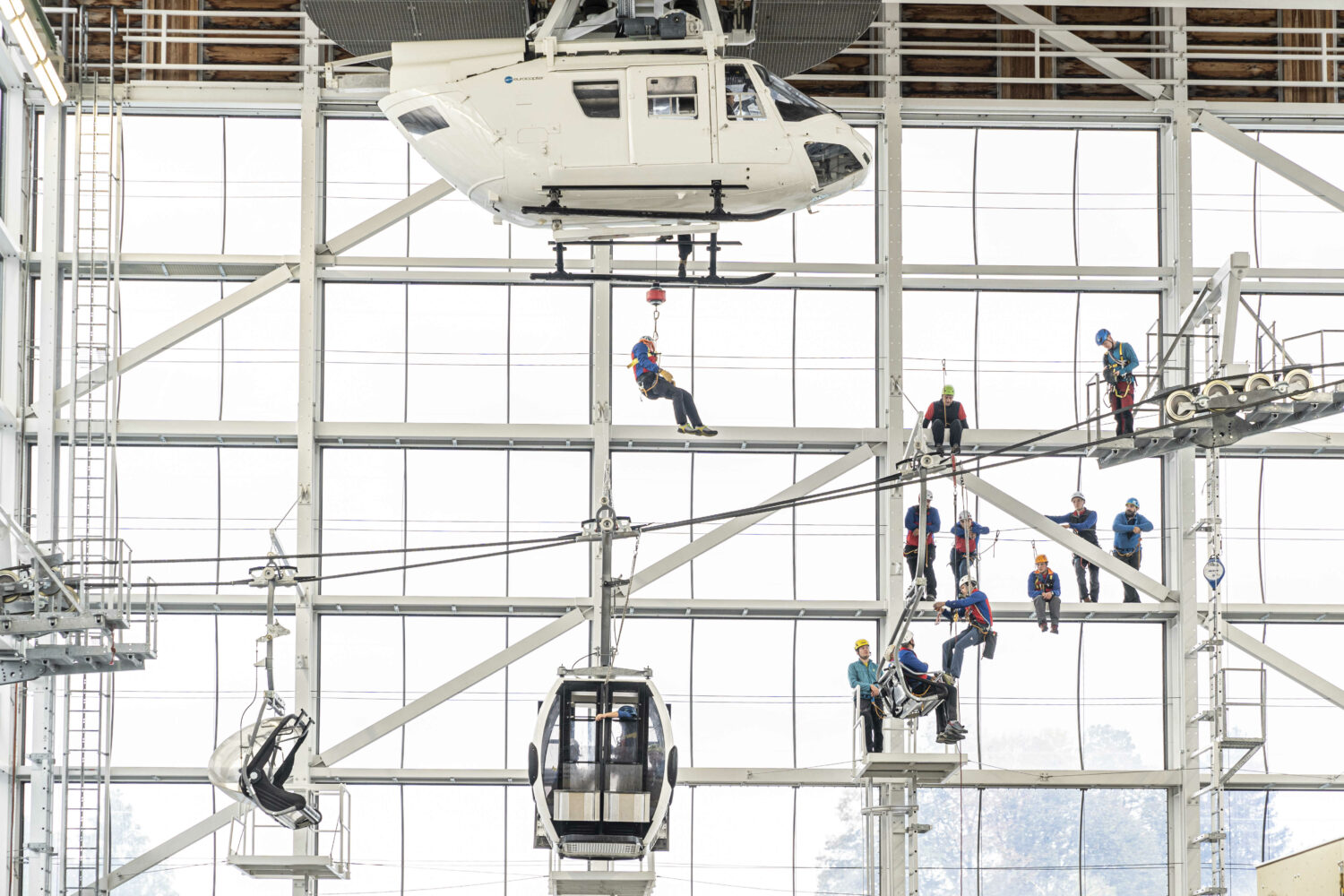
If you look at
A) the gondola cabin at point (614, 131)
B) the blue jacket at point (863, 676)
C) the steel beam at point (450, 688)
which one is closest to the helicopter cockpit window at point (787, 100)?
the gondola cabin at point (614, 131)

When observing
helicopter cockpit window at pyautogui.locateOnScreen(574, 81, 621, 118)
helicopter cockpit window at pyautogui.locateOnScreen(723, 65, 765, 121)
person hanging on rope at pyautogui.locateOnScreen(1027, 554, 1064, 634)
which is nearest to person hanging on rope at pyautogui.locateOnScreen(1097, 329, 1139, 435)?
person hanging on rope at pyautogui.locateOnScreen(1027, 554, 1064, 634)

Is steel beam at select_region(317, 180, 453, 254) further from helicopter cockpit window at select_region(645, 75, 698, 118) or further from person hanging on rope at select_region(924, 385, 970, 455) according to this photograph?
helicopter cockpit window at select_region(645, 75, 698, 118)

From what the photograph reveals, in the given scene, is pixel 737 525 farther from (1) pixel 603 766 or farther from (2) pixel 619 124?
(2) pixel 619 124

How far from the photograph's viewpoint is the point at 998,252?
91.4ft

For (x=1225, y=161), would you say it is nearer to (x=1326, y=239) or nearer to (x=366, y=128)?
(x=1326, y=239)

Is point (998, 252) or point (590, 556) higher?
point (998, 252)

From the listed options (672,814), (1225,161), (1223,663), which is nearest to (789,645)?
(672,814)

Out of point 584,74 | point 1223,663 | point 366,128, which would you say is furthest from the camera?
point 366,128

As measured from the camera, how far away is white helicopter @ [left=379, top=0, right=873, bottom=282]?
18609 millimetres

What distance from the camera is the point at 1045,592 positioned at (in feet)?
85.9

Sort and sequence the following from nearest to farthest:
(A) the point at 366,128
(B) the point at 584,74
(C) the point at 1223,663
Answer: (B) the point at 584,74
(C) the point at 1223,663
(A) the point at 366,128

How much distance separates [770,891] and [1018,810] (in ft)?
11.9

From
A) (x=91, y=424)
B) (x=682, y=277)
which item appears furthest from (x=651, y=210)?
(x=91, y=424)

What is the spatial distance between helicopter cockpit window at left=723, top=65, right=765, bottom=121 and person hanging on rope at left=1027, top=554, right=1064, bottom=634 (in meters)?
9.81
